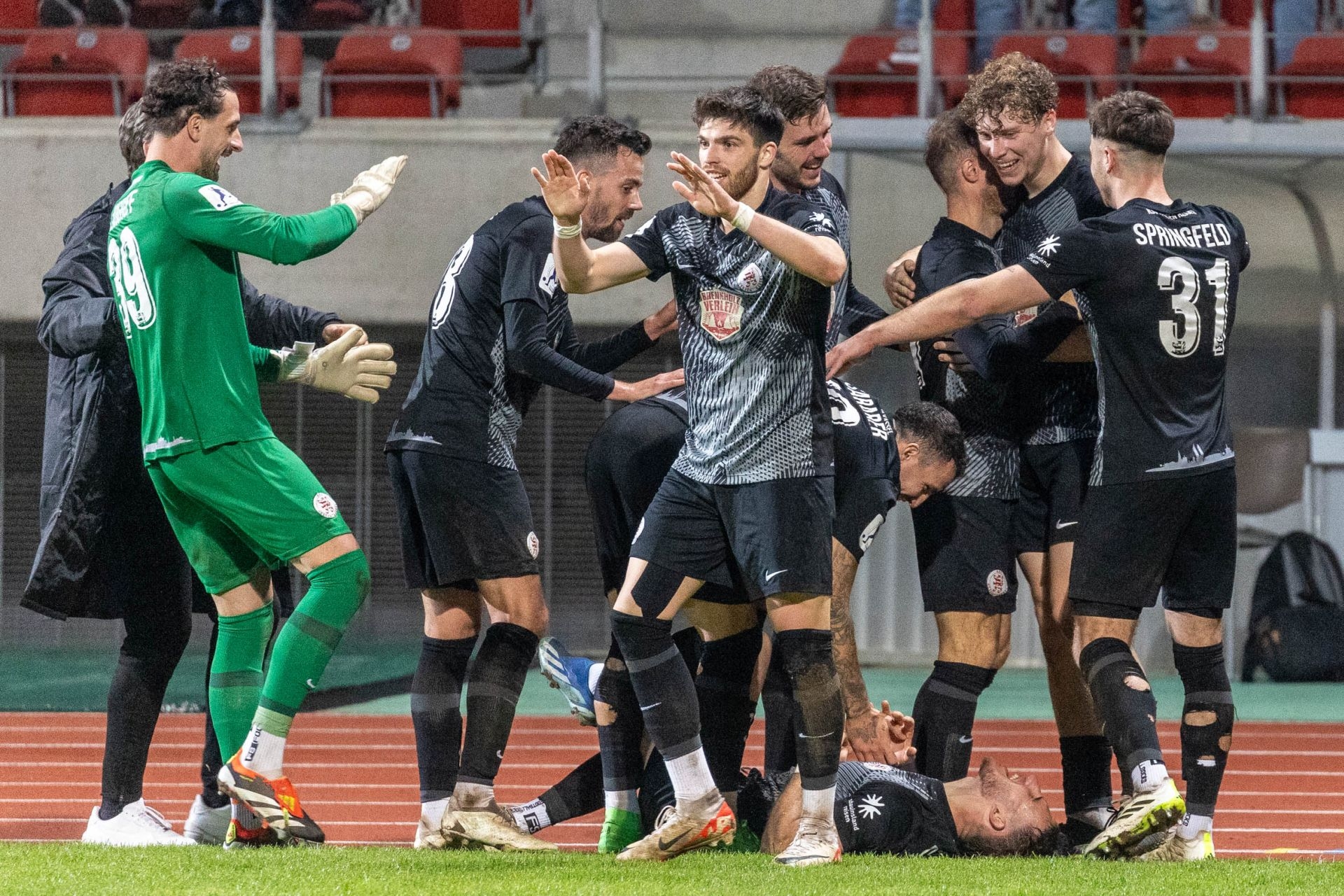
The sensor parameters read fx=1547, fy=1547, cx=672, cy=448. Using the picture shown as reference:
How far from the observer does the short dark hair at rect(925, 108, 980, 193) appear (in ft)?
15.6

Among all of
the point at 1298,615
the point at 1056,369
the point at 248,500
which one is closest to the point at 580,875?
the point at 248,500

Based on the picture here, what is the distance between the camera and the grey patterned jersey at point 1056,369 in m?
4.70

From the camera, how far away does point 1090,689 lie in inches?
165

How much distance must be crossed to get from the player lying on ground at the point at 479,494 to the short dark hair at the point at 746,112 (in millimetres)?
546

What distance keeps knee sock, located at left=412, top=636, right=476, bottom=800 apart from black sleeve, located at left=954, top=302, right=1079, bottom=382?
1693 mm

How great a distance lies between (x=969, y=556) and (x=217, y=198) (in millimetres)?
2425

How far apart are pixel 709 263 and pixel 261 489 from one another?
4.32 ft

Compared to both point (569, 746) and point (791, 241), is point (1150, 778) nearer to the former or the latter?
point (791, 241)

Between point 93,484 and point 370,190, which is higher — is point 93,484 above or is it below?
below

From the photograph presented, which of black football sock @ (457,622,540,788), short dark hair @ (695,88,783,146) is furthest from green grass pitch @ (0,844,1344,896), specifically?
short dark hair @ (695,88,783,146)

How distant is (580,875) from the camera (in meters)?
3.67

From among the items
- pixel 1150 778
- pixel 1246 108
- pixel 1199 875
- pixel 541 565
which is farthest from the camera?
pixel 541 565

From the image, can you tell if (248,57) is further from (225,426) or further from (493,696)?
(493,696)

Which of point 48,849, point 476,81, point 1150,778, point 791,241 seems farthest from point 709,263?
point 476,81
